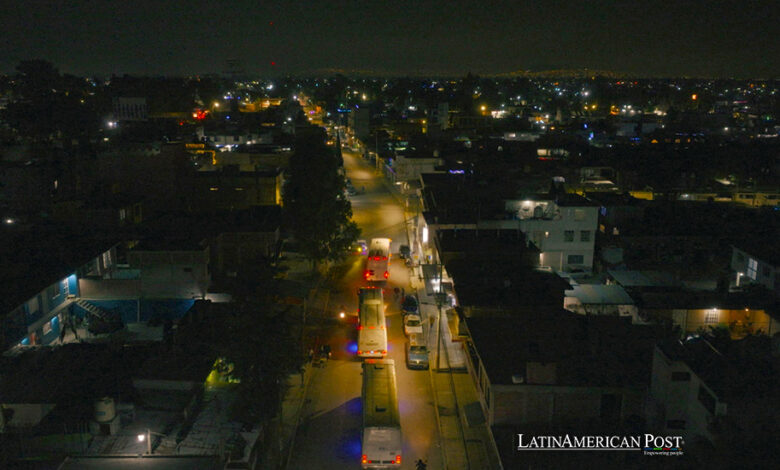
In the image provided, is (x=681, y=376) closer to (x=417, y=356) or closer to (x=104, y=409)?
(x=417, y=356)

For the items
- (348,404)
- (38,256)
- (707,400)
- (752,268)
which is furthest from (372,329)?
(752,268)

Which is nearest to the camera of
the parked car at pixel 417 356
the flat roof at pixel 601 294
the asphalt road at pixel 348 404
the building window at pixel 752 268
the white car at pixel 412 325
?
the asphalt road at pixel 348 404

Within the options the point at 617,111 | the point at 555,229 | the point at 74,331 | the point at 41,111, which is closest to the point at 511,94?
the point at 617,111

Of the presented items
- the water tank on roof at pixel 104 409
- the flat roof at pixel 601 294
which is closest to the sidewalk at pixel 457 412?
the flat roof at pixel 601 294

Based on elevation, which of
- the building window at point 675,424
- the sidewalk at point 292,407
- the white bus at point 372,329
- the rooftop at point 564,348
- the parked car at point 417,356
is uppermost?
the rooftop at point 564,348

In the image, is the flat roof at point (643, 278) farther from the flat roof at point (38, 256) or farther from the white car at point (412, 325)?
the flat roof at point (38, 256)

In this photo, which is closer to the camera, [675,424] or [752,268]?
[675,424]
